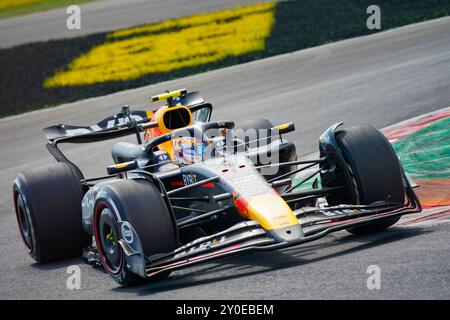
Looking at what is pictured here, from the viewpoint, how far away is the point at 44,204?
840cm

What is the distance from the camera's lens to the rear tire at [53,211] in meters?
8.41

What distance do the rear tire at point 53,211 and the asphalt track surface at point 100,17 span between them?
50.4 ft

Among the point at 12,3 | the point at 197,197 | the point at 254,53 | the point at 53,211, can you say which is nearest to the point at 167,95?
the point at 53,211

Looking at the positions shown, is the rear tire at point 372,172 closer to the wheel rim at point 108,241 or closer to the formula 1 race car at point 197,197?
the formula 1 race car at point 197,197

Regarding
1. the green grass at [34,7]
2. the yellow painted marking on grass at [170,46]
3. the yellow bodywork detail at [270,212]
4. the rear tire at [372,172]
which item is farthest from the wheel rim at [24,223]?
the green grass at [34,7]

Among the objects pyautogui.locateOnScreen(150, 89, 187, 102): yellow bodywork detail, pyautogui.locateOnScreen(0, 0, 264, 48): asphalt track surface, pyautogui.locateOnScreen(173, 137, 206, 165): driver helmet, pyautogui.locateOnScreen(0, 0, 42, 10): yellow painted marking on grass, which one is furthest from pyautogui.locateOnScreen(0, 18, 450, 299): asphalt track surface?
pyautogui.locateOnScreen(0, 0, 42, 10): yellow painted marking on grass

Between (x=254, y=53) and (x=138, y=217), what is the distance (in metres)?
12.8

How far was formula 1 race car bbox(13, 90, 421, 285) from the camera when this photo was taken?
688 centimetres

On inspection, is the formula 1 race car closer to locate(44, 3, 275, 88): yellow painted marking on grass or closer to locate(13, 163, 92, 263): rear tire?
locate(13, 163, 92, 263): rear tire

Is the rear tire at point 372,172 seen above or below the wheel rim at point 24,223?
above

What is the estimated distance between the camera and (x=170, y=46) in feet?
69.0

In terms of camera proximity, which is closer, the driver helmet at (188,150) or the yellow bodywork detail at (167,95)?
the driver helmet at (188,150)

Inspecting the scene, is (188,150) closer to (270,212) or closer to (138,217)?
(138,217)

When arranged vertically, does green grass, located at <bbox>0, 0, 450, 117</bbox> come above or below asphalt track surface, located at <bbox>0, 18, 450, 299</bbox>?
above
